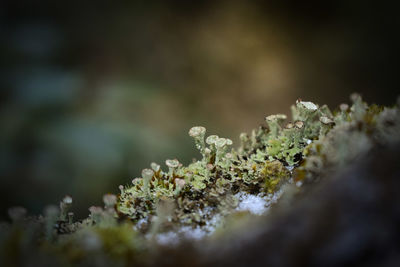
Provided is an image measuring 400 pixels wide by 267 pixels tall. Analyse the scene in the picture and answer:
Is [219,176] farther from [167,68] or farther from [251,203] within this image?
[167,68]

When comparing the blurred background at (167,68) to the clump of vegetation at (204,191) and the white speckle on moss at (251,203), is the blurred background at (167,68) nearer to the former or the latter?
the clump of vegetation at (204,191)

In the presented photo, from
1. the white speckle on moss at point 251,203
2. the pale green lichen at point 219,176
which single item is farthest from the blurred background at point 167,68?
the white speckle on moss at point 251,203

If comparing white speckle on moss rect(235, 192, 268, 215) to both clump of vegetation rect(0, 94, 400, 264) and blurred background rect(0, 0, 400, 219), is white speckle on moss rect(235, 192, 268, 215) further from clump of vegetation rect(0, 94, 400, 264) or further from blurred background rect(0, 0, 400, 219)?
blurred background rect(0, 0, 400, 219)

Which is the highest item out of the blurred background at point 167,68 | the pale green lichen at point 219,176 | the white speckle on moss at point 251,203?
the blurred background at point 167,68

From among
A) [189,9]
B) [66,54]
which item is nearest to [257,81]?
[189,9]

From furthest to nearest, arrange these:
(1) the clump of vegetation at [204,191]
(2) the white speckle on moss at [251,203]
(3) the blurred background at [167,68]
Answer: (3) the blurred background at [167,68], (2) the white speckle on moss at [251,203], (1) the clump of vegetation at [204,191]

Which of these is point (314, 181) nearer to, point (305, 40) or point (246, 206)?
point (246, 206)

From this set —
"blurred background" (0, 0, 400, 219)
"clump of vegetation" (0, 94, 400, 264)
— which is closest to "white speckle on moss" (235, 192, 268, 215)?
"clump of vegetation" (0, 94, 400, 264)
